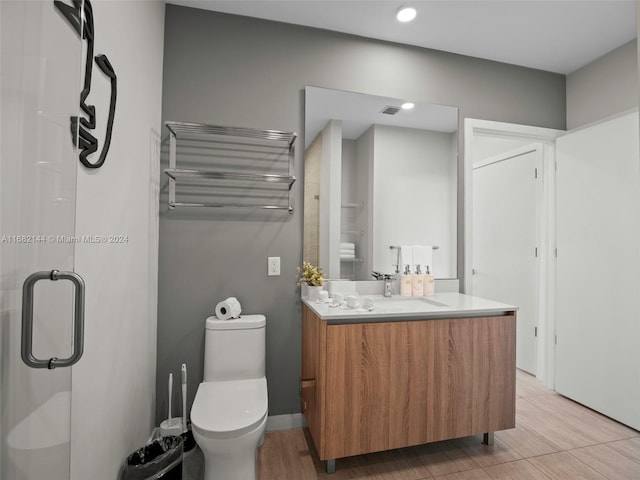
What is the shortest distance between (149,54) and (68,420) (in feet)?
5.79

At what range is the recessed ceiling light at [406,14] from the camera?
2.02 meters

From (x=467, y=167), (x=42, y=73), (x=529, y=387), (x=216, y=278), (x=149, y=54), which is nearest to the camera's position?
(x=42, y=73)

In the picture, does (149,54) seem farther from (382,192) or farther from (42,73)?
(382,192)

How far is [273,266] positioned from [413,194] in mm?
1158

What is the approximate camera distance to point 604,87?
8.25ft

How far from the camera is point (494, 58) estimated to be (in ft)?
8.46

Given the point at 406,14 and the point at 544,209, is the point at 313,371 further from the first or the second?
the point at 544,209

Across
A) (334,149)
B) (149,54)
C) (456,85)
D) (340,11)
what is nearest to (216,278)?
(334,149)

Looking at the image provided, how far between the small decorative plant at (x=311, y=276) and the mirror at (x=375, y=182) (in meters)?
0.08

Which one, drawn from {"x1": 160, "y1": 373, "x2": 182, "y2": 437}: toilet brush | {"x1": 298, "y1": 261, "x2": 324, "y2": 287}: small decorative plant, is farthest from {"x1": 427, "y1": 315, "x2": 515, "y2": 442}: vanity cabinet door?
{"x1": 160, "y1": 373, "x2": 182, "y2": 437}: toilet brush

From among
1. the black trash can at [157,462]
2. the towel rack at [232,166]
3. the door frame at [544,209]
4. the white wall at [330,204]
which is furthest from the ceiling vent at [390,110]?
the black trash can at [157,462]

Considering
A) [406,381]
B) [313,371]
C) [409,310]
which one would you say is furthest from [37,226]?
[406,381]

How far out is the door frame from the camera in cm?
255

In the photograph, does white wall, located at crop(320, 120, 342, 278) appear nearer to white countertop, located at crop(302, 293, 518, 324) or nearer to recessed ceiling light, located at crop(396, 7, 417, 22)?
white countertop, located at crop(302, 293, 518, 324)
